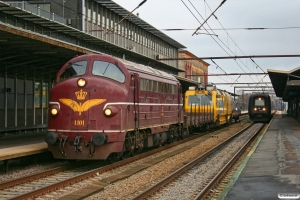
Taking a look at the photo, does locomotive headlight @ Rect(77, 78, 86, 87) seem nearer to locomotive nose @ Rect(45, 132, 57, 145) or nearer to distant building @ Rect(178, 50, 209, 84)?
locomotive nose @ Rect(45, 132, 57, 145)

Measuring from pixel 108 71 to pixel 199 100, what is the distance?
1928 cm

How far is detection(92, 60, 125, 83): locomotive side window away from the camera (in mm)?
14281

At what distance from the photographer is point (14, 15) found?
26.7 meters

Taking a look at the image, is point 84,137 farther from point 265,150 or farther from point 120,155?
point 265,150

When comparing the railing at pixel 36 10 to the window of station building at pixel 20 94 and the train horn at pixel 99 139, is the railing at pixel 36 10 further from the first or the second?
the train horn at pixel 99 139

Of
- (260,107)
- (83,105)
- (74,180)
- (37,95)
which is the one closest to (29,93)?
(37,95)

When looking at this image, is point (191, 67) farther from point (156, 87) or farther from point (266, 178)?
point (266, 178)

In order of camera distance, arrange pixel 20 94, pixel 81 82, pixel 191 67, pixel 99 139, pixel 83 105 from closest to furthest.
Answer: pixel 99 139 → pixel 83 105 → pixel 81 82 → pixel 20 94 → pixel 191 67

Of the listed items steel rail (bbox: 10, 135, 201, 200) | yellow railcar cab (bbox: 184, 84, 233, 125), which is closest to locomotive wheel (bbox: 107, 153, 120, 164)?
steel rail (bbox: 10, 135, 201, 200)

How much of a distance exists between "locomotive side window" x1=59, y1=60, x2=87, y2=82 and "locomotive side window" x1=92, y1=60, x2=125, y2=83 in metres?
0.36

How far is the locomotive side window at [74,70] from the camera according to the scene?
14.3 metres

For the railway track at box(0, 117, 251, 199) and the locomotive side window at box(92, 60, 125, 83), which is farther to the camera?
the locomotive side window at box(92, 60, 125, 83)

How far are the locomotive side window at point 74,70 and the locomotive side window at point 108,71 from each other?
0.36 meters

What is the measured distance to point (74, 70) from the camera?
14.5 m
